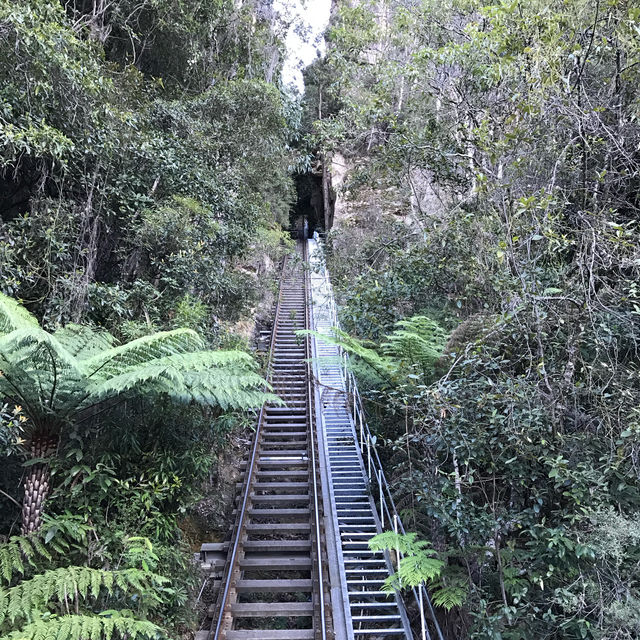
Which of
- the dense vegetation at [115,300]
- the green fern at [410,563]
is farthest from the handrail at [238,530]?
the green fern at [410,563]

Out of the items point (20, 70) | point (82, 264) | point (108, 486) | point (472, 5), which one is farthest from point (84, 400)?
point (472, 5)

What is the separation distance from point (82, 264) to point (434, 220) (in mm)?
5284

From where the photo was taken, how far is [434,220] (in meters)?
6.48

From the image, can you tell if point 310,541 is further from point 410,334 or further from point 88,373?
point 88,373

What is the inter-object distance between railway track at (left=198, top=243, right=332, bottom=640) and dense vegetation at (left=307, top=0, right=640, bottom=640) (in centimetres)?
132

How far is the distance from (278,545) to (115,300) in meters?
3.93

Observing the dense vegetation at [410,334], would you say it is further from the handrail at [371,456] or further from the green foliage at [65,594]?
the handrail at [371,456]

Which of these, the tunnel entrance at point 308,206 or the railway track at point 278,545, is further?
the tunnel entrance at point 308,206

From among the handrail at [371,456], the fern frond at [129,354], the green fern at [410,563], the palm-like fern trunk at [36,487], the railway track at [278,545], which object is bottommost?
the railway track at [278,545]

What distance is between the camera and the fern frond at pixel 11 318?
343 centimetres

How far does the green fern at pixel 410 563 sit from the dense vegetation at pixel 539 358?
0.23 metres

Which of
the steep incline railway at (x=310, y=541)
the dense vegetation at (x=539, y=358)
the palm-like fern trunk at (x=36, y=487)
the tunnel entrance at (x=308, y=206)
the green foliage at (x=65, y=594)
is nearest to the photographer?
the green foliage at (x=65, y=594)

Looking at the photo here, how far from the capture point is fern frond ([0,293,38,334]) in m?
3.43

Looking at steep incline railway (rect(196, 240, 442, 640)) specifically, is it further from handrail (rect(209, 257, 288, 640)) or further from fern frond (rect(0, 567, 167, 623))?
fern frond (rect(0, 567, 167, 623))
